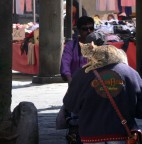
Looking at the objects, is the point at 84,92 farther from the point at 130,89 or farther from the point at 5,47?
the point at 5,47

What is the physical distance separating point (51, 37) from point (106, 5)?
408 inches

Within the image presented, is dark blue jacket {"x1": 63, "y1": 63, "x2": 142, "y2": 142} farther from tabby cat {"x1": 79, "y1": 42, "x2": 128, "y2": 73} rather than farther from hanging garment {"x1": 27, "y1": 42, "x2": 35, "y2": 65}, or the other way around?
hanging garment {"x1": 27, "y1": 42, "x2": 35, "y2": 65}

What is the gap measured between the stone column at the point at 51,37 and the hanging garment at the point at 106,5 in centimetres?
1010

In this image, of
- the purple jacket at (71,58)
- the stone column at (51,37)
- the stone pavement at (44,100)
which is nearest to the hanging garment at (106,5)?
the stone pavement at (44,100)

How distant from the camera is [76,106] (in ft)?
17.1

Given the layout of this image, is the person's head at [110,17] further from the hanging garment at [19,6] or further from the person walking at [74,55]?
the person walking at [74,55]

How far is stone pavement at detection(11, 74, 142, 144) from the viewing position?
911 cm

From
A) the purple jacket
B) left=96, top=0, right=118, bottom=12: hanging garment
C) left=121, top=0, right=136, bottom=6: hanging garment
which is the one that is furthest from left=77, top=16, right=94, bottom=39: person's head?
left=96, top=0, right=118, bottom=12: hanging garment

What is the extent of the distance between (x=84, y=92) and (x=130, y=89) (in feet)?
1.22

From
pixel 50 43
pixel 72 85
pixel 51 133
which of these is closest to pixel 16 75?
pixel 50 43

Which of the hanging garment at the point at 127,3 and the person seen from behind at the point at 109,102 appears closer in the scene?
the person seen from behind at the point at 109,102

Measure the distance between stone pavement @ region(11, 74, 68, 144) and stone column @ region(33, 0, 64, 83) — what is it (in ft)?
1.51

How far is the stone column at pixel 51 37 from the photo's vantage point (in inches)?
639

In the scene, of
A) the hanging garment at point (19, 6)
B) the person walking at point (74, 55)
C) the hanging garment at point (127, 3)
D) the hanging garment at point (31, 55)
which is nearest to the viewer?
the person walking at point (74, 55)
